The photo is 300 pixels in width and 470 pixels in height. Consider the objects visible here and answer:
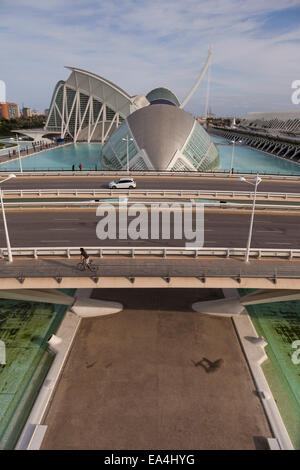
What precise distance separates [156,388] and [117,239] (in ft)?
37.7

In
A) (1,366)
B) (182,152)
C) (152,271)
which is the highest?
(182,152)

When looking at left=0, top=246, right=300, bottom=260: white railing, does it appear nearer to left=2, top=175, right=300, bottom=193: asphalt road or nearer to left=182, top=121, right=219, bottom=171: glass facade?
left=2, top=175, right=300, bottom=193: asphalt road

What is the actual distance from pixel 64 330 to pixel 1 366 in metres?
5.34

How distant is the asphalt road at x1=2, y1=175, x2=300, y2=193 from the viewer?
4009cm

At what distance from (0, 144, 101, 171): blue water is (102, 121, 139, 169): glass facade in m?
7.41

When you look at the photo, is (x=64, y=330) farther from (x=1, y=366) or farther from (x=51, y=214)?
(x=51, y=214)

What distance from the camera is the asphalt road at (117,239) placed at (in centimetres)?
2325

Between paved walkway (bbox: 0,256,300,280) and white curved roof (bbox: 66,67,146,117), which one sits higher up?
white curved roof (bbox: 66,67,146,117)

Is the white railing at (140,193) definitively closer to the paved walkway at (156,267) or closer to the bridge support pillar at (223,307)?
the bridge support pillar at (223,307)

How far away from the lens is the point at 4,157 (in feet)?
243

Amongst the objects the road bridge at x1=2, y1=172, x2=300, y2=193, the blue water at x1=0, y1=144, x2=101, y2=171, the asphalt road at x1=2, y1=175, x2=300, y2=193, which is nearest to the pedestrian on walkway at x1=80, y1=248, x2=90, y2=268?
the road bridge at x1=2, y1=172, x2=300, y2=193

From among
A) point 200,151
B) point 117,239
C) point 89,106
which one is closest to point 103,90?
point 89,106

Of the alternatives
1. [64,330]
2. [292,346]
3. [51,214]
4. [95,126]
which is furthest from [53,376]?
[95,126]

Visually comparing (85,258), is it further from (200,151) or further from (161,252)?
(200,151)
